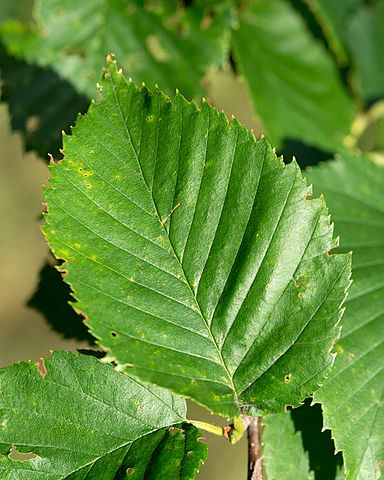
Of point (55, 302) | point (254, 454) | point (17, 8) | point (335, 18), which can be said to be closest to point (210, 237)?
point (254, 454)

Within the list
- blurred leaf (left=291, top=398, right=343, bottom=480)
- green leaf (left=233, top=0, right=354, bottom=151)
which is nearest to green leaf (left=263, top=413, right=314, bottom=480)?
blurred leaf (left=291, top=398, right=343, bottom=480)

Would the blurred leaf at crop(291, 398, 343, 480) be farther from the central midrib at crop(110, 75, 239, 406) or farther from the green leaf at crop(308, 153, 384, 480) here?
the central midrib at crop(110, 75, 239, 406)

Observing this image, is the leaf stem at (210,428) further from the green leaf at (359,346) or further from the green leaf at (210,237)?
the green leaf at (359,346)

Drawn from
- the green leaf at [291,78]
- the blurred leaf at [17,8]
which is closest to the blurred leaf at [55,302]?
the green leaf at [291,78]

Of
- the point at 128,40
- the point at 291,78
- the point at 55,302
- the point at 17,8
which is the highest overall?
the point at 17,8

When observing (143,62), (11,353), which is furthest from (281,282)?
(11,353)

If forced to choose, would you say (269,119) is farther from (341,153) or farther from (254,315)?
(254,315)

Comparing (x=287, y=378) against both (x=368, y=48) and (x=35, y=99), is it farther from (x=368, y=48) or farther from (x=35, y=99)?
(x=368, y=48)
